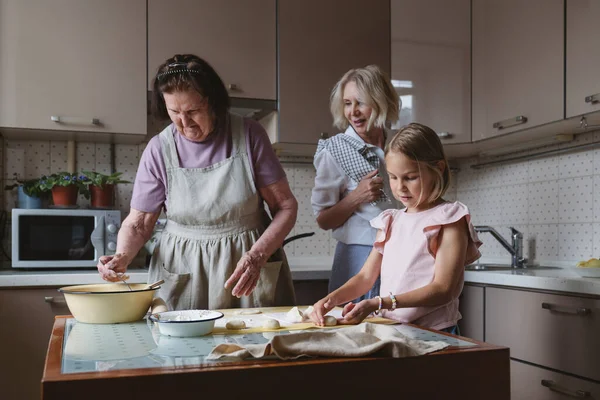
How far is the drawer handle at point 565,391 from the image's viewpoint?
1754 millimetres

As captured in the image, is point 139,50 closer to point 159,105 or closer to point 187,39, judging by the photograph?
point 187,39

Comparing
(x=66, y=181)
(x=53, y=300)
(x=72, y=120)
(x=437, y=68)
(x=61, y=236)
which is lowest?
(x=53, y=300)

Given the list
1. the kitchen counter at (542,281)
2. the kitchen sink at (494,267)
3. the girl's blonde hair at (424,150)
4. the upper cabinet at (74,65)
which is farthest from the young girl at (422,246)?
the upper cabinet at (74,65)

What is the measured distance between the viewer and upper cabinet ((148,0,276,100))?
2.43m

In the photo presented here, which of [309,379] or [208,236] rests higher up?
[208,236]

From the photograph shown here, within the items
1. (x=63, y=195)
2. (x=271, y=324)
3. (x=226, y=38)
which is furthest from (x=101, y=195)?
(x=271, y=324)

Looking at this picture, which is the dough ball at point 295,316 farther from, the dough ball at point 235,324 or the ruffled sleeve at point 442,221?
the ruffled sleeve at point 442,221

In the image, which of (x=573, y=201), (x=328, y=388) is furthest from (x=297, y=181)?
(x=328, y=388)

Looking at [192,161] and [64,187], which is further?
[64,187]

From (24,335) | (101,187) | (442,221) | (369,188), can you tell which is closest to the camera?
(442,221)

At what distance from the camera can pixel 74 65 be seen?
2311 millimetres

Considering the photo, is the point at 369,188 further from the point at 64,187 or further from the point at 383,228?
the point at 64,187

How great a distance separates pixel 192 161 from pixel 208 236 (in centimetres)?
20

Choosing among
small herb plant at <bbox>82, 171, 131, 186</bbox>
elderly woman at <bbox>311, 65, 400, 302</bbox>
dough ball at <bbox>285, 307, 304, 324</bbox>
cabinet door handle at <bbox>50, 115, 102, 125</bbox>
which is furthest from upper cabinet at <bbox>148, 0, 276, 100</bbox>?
dough ball at <bbox>285, 307, 304, 324</bbox>
